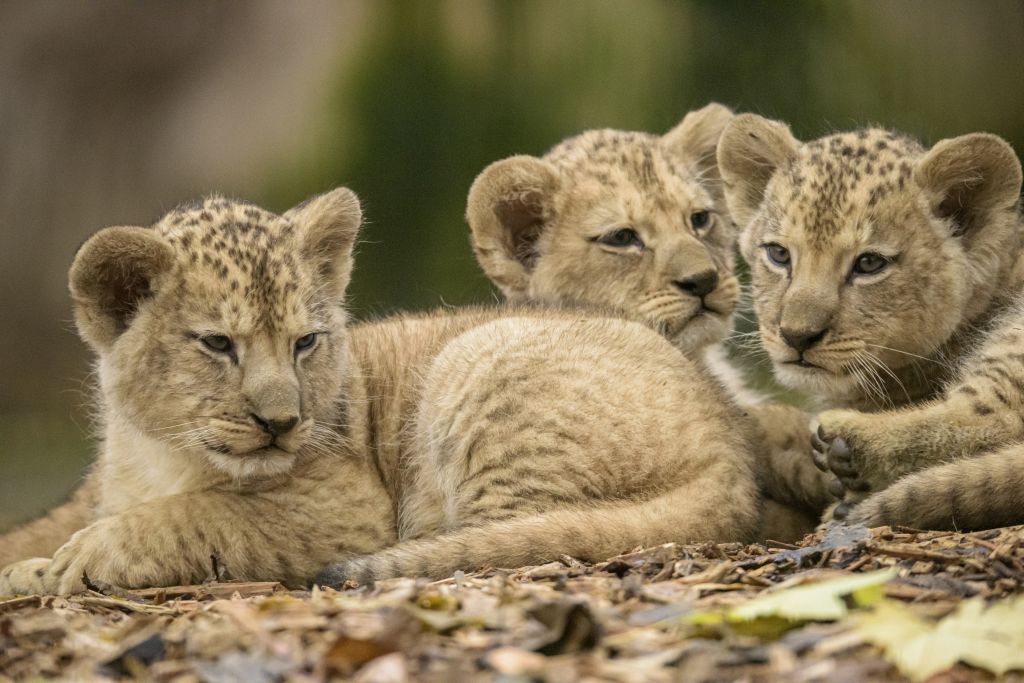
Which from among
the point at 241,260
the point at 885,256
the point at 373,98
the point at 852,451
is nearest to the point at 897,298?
the point at 885,256

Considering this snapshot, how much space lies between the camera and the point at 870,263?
5.96 meters

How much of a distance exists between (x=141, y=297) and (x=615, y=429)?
2.19m

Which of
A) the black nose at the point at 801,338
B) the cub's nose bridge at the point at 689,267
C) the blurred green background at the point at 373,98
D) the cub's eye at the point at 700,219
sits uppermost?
the blurred green background at the point at 373,98

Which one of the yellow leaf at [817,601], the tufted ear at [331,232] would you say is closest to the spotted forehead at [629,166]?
the tufted ear at [331,232]

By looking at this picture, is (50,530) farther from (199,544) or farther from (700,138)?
(700,138)

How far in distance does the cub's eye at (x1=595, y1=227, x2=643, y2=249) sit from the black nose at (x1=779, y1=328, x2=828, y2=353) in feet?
4.27

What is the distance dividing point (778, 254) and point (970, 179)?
101 cm

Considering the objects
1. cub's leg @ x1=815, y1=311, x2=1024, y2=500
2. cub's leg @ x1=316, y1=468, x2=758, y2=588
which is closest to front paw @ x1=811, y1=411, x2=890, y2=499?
cub's leg @ x1=815, y1=311, x2=1024, y2=500

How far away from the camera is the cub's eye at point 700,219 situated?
7203 mm

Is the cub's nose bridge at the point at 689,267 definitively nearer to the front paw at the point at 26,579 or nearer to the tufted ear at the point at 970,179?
the tufted ear at the point at 970,179

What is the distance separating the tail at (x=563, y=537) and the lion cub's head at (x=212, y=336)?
0.71 m

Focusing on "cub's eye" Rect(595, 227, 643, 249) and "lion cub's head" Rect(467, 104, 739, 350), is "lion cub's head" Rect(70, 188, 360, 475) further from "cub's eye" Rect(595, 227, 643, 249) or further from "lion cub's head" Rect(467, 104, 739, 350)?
"cub's eye" Rect(595, 227, 643, 249)

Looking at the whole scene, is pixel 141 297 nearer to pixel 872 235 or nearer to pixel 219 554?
pixel 219 554

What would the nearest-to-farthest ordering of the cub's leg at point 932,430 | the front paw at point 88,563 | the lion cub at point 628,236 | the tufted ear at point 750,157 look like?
the front paw at point 88,563, the cub's leg at point 932,430, the tufted ear at point 750,157, the lion cub at point 628,236
